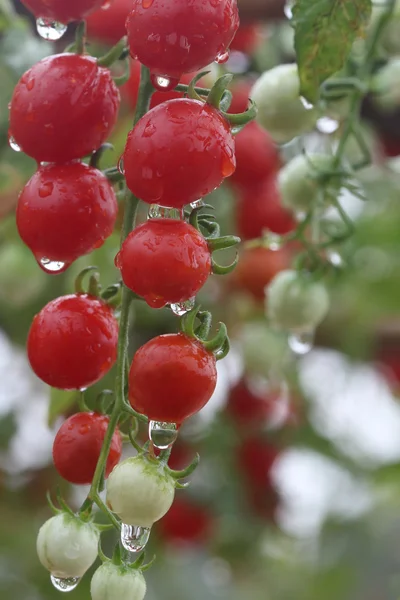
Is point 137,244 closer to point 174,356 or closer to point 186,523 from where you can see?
point 174,356

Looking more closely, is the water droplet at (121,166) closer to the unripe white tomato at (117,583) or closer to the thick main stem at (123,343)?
the thick main stem at (123,343)

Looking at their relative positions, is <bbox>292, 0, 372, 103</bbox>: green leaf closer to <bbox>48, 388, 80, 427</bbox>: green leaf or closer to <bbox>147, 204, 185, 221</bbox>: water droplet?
<bbox>147, 204, 185, 221</bbox>: water droplet

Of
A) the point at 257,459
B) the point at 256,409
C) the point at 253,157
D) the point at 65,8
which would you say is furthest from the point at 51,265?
the point at 257,459

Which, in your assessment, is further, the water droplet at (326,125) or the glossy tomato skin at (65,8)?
the water droplet at (326,125)

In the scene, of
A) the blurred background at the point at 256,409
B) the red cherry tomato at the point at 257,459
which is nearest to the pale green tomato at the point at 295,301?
the blurred background at the point at 256,409

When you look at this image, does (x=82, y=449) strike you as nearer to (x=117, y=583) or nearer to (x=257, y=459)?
(x=117, y=583)

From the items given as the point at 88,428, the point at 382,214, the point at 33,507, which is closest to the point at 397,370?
the point at 382,214
